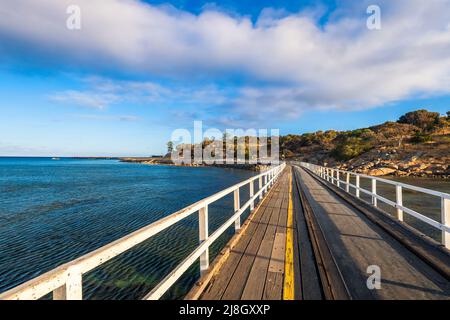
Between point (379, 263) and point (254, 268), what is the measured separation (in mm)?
2483

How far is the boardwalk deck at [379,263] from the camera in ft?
12.3

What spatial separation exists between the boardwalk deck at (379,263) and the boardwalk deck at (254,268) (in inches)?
45.1

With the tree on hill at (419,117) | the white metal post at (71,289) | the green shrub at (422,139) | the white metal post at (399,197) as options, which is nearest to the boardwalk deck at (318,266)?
the white metal post at (399,197)

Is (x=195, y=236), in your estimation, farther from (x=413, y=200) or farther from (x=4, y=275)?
(x=413, y=200)

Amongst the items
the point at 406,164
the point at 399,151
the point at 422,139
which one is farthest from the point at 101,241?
the point at 422,139

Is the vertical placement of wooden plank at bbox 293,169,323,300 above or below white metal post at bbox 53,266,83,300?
→ below

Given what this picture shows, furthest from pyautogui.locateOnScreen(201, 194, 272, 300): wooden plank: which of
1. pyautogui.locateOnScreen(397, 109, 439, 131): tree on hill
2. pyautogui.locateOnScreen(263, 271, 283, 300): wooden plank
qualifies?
pyautogui.locateOnScreen(397, 109, 439, 131): tree on hill

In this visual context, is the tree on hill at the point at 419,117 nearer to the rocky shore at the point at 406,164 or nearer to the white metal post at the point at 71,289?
the rocky shore at the point at 406,164

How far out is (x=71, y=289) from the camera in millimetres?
1811

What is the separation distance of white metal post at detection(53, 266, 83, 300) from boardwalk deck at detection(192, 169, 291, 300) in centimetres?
220

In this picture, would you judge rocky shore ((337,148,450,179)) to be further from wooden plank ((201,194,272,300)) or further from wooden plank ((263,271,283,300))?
wooden plank ((263,271,283,300))

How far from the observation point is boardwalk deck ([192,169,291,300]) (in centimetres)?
376

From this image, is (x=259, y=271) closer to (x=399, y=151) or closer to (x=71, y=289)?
(x=71, y=289)

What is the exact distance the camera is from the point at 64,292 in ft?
5.83
